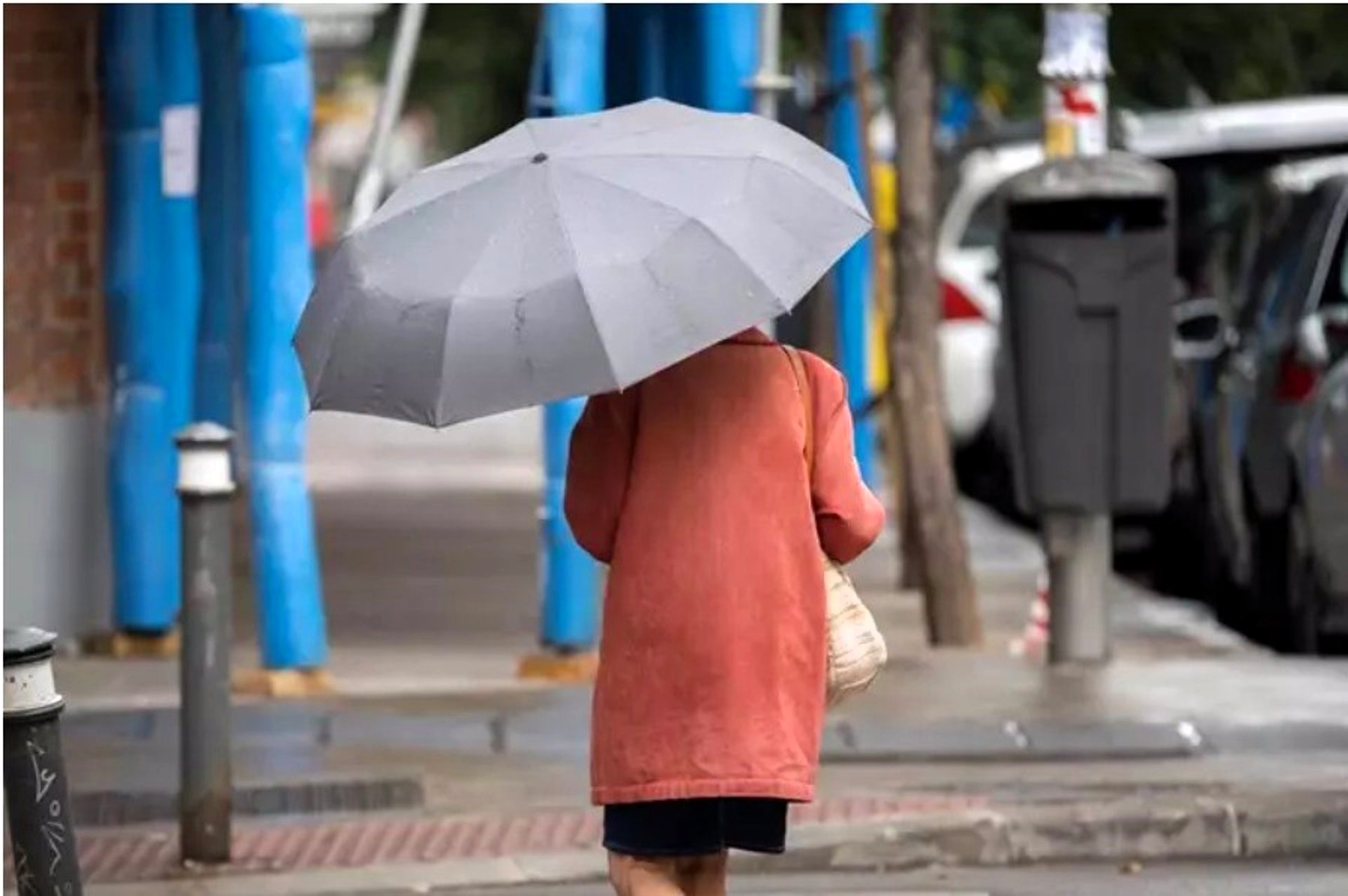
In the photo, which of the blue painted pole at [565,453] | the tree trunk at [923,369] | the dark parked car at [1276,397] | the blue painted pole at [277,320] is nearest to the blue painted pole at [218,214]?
the blue painted pole at [277,320]

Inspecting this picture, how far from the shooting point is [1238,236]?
58.4 ft

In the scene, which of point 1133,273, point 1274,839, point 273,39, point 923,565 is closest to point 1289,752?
point 1274,839

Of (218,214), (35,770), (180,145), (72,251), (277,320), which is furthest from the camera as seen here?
(72,251)

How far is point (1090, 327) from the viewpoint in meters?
11.1

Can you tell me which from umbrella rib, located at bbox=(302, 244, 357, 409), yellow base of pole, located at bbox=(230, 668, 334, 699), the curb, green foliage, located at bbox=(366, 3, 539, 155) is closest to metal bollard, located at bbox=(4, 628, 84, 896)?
umbrella rib, located at bbox=(302, 244, 357, 409)

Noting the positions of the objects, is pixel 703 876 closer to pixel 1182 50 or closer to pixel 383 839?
pixel 383 839

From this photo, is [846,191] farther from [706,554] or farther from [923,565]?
[923,565]

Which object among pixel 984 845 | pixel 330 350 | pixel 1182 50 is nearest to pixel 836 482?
pixel 330 350

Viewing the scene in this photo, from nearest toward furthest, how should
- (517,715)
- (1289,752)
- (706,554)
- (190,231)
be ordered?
(706,554)
(1289,752)
(517,715)
(190,231)

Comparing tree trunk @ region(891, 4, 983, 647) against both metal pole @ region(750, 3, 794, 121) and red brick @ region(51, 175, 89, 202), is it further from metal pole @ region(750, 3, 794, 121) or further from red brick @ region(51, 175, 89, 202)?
red brick @ region(51, 175, 89, 202)

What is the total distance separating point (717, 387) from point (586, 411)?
273 millimetres

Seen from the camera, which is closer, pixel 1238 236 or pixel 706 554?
pixel 706 554

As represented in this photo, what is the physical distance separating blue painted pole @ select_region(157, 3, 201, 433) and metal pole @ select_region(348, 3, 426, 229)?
1.94 m

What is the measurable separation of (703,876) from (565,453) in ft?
18.6
